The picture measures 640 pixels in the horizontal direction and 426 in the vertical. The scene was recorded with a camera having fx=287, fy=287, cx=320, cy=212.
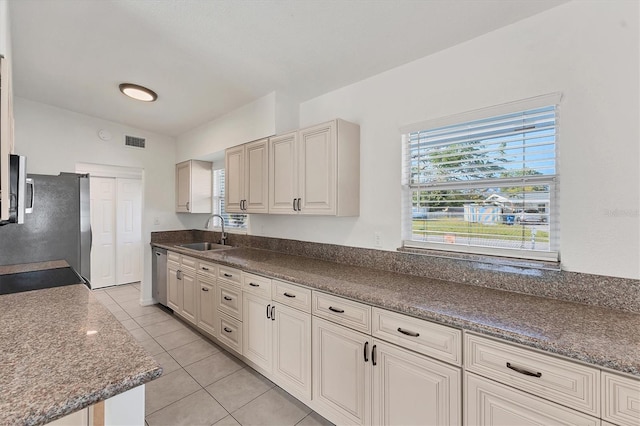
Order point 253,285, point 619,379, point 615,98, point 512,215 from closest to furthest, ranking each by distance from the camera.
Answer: point 619,379, point 615,98, point 512,215, point 253,285

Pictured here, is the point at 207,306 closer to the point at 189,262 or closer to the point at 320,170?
the point at 189,262

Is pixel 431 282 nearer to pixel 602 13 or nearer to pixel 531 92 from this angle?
pixel 531 92

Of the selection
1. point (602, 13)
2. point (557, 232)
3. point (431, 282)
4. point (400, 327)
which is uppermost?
point (602, 13)

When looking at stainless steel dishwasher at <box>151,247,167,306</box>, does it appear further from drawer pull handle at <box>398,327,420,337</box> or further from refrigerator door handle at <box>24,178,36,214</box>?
drawer pull handle at <box>398,327,420,337</box>

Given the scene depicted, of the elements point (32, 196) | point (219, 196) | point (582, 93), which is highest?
point (582, 93)

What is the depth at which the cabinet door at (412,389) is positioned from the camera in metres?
1.36

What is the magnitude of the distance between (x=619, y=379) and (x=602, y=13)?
1.75 m

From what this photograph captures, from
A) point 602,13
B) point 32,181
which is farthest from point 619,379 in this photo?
point 32,181

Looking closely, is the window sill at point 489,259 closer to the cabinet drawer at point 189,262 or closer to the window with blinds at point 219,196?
the cabinet drawer at point 189,262

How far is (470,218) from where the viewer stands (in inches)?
77.3

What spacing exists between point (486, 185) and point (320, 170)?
1.23 metres

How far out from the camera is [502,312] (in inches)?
54.3

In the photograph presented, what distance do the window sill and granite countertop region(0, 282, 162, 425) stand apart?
1.75 m

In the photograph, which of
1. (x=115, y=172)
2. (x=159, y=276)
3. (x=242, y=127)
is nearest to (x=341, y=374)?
(x=242, y=127)
